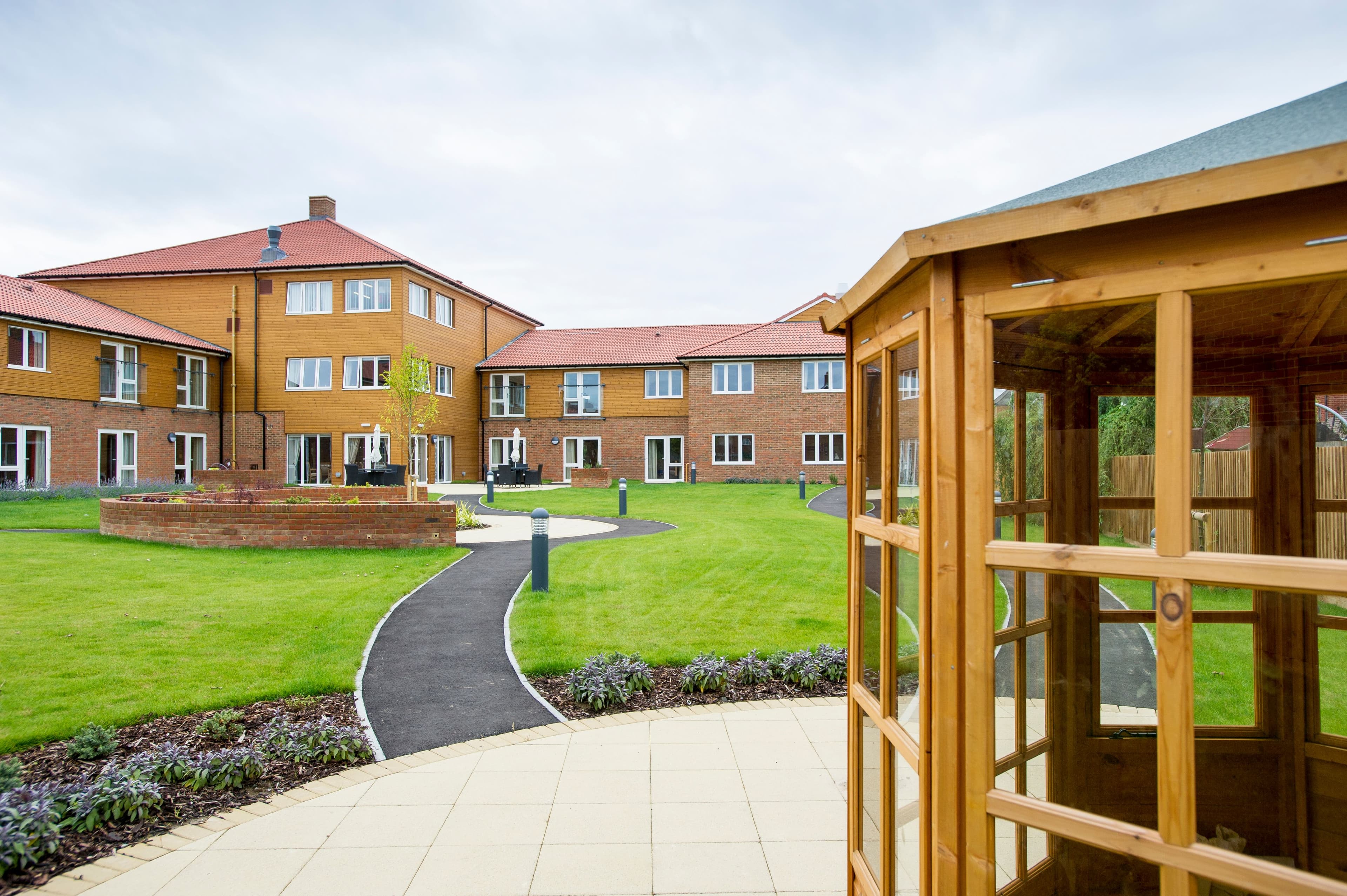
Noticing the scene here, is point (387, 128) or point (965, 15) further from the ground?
point (387, 128)

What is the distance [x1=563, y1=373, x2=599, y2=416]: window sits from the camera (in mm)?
35906

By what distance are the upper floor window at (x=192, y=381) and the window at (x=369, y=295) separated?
6.11 meters

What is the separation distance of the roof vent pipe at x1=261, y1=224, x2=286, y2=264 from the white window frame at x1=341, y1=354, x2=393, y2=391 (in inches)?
193

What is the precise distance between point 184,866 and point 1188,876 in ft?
12.6

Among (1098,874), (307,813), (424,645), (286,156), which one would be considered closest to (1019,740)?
(1098,874)

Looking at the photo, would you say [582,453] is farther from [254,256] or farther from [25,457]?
[25,457]

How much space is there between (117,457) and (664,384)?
21.2m

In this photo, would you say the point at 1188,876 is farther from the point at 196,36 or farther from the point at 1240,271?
the point at 196,36

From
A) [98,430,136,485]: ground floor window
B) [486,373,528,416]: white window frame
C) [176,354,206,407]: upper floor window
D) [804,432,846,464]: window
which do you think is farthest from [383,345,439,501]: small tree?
[804,432,846,464]: window

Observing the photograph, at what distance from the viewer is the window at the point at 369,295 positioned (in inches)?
1160

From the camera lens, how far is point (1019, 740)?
2.26 m

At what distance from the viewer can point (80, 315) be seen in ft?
85.0

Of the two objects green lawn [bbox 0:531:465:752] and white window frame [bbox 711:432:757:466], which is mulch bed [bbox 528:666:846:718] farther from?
white window frame [bbox 711:432:757:466]

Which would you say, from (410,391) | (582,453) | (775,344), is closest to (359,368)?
(582,453)
